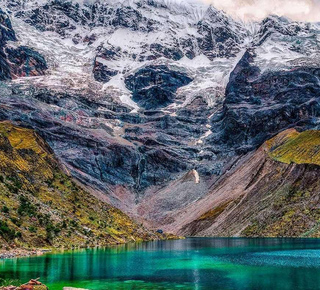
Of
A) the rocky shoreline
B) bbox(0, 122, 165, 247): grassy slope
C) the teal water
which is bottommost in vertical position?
the teal water

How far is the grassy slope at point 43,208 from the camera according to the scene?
4412 inches

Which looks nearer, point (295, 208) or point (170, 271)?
point (170, 271)

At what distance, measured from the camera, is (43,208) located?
429ft

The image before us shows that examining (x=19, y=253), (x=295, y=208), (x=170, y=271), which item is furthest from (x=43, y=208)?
(x=295, y=208)

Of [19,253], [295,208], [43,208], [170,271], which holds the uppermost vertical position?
[295,208]

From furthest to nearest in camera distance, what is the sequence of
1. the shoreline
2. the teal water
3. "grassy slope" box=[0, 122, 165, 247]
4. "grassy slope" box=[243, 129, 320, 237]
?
"grassy slope" box=[243, 129, 320, 237], "grassy slope" box=[0, 122, 165, 247], the shoreline, the teal water

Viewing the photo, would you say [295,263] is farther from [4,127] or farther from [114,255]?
[4,127]

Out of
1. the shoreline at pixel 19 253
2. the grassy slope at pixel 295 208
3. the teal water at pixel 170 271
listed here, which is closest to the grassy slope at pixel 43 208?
the shoreline at pixel 19 253

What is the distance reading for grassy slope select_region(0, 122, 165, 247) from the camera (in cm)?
11206

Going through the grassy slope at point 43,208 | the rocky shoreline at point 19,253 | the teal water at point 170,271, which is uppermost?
the grassy slope at point 43,208

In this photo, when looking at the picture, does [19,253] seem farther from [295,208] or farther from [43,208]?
[295,208]

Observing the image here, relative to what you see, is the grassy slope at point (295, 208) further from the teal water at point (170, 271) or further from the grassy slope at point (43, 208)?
the teal water at point (170, 271)

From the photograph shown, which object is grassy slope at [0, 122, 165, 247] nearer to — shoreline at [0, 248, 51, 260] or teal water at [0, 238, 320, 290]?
shoreline at [0, 248, 51, 260]

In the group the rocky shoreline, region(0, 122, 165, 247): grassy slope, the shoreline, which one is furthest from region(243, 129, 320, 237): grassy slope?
the rocky shoreline
